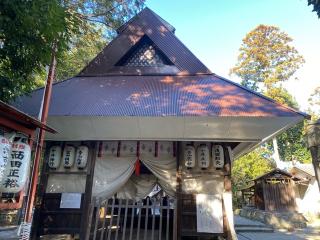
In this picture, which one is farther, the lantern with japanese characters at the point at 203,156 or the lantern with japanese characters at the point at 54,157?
the lantern with japanese characters at the point at 54,157

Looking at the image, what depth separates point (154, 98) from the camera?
729cm

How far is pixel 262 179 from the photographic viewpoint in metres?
17.2

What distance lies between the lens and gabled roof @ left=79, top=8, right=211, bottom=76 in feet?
29.3

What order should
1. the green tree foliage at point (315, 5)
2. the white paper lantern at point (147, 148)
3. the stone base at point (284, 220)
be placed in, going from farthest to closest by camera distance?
the stone base at point (284, 220), the white paper lantern at point (147, 148), the green tree foliage at point (315, 5)

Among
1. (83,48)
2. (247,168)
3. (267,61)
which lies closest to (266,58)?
(267,61)

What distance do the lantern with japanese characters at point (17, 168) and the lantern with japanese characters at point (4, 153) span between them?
0.13 metres

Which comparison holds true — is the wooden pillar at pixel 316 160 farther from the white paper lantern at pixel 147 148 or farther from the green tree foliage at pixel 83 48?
the green tree foliage at pixel 83 48

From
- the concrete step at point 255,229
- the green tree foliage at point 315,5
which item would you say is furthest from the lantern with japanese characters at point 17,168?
the concrete step at point 255,229

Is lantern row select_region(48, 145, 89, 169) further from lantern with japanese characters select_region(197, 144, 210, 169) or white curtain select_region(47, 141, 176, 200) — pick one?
lantern with japanese characters select_region(197, 144, 210, 169)

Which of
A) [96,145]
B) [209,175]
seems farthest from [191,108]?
[96,145]

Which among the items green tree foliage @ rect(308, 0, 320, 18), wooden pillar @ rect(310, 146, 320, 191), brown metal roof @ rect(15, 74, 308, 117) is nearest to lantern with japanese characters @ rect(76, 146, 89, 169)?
brown metal roof @ rect(15, 74, 308, 117)

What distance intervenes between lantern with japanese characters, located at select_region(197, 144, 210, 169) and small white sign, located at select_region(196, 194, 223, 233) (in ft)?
2.70

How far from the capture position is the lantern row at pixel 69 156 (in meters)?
7.58

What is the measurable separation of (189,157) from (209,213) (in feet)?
5.20
